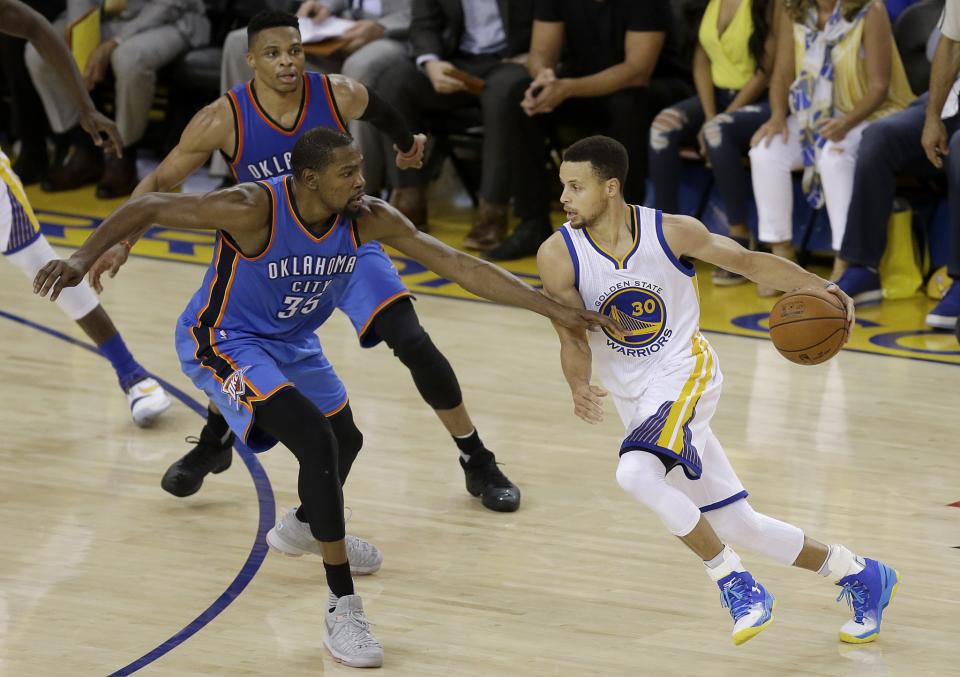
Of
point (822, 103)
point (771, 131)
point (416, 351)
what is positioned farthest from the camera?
point (771, 131)

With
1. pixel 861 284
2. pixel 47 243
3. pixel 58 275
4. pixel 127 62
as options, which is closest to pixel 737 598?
pixel 58 275

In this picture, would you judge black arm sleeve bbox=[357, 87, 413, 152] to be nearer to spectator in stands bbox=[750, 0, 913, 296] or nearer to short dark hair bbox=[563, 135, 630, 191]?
short dark hair bbox=[563, 135, 630, 191]

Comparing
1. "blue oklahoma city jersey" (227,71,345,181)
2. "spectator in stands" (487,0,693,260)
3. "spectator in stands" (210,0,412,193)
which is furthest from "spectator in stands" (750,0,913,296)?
"blue oklahoma city jersey" (227,71,345,181)

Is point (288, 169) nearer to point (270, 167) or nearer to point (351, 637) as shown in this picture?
point (270, 167)

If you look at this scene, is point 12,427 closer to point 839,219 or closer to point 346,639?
point 346,639

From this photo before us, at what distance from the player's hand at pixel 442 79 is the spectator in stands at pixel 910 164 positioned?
2413 millimetres

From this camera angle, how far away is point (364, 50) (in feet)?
29.6

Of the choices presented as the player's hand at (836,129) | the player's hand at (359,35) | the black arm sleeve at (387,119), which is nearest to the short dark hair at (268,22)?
the black arm sleeve at (387,119)

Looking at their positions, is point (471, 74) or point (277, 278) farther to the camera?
point (471, 74)

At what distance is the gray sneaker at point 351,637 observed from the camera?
3.88 m

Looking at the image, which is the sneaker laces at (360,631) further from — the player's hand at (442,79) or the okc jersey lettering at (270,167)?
the player's hand at (442,79)

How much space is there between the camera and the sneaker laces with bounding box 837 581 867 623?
4082 millimetres

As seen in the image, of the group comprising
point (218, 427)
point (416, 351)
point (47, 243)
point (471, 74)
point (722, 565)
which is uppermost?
point (722, 565)

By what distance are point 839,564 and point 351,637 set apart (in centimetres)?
130
